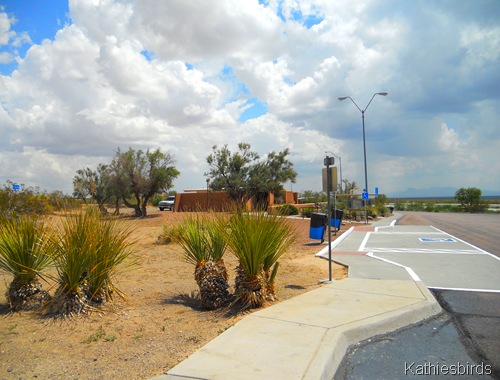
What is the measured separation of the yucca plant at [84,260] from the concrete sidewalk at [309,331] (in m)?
2.28

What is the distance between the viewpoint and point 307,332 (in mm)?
5207

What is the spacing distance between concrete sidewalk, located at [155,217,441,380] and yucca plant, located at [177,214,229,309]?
39.0 inches

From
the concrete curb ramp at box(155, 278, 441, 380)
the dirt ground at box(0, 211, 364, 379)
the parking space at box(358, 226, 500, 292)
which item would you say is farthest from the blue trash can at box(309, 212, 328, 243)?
the concrete curb ramp at box(155, 278, 441, 380)

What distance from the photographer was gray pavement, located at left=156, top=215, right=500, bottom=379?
4.20 m

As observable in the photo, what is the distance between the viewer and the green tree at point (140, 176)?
33406 millimetres

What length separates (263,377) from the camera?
3959mm

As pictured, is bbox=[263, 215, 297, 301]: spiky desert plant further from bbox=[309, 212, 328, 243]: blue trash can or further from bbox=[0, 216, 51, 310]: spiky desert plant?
bbox=[309, 212, 328, 243]: blue trash can

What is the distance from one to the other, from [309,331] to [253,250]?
5.54 ft

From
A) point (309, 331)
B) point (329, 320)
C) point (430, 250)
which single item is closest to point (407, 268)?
point (430, 250)

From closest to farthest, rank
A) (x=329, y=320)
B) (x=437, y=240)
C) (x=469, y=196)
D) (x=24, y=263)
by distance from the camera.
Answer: (x=329, y=320), (x=24, y=263), (x=437, y=240), (x=469, y=196)

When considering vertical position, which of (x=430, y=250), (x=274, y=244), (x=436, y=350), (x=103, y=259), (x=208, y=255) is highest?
(x=274, y=244)

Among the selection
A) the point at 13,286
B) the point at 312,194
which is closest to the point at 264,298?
the point at 13,286

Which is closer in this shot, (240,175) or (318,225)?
(318,225)

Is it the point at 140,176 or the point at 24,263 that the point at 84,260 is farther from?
the point at 140,176
